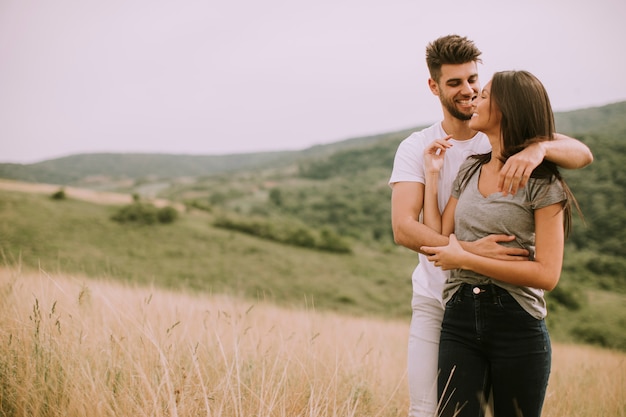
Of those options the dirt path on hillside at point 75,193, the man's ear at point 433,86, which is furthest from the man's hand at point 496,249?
the dirt path on hillside at point 75,193

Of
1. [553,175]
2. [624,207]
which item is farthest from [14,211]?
[624,207]

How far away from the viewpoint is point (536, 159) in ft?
6.53

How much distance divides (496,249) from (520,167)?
0.37m

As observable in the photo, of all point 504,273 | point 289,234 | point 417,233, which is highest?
point 417,233

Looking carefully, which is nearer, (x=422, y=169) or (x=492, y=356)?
(x=492, y=356)

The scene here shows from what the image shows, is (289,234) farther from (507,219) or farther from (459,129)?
(507,219)

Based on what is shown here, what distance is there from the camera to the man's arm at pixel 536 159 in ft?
6.54

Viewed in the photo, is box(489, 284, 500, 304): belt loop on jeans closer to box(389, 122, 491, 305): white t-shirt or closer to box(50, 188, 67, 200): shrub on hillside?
box(389, 122, 491, 305): white t-shirt

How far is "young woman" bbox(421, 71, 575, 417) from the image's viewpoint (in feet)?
6.53

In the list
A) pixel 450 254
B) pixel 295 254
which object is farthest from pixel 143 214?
pixel 450 254

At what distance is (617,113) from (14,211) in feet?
331

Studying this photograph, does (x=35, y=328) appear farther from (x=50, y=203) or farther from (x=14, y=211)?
(x=50, y=203)

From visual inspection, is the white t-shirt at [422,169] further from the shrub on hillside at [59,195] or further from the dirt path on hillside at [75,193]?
the shrub on hillside at [59,195]

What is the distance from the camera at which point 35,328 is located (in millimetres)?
2582
